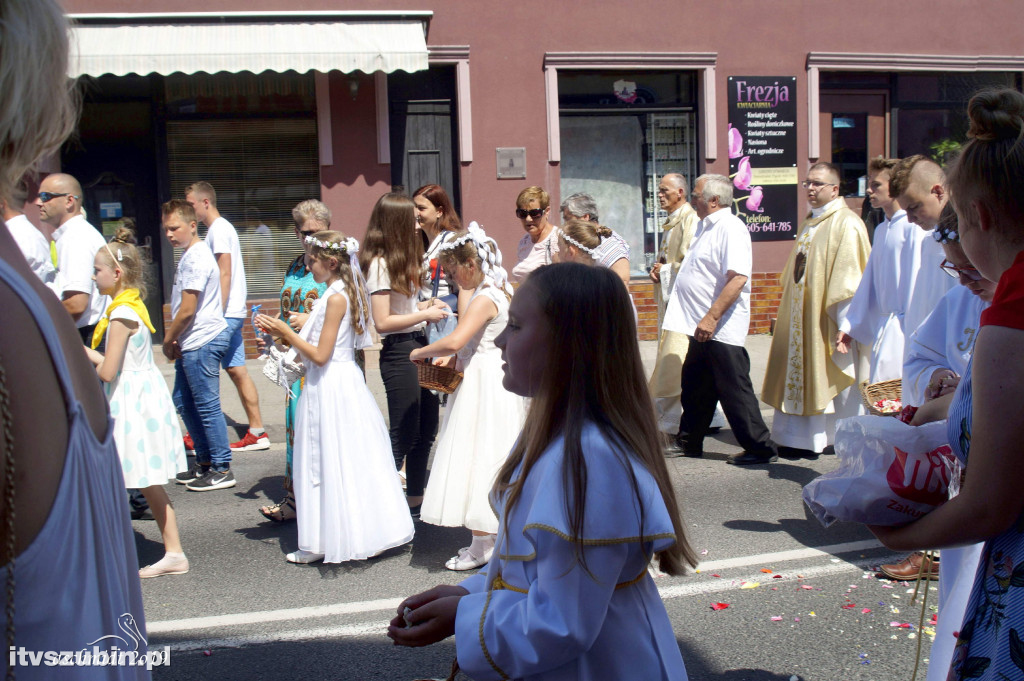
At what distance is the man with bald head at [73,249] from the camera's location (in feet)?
19.7

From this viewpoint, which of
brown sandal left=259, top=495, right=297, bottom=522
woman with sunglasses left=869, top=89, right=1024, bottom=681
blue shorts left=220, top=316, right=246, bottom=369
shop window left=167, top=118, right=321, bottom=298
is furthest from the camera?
shop window left=167, top=118, right=321, bottom=298

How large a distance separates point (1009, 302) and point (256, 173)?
10.8 meters

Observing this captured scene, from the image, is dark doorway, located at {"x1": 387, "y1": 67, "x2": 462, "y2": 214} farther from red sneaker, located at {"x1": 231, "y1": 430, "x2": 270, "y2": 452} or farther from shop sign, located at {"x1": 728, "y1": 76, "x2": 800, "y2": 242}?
red sneaker, located at {"x1": 231, "y1": 430, "x2": 270, "y2": 452}

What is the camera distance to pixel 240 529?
537cm

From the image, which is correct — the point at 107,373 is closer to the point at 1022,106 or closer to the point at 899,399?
the point at 899,399

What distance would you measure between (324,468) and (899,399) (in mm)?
2770

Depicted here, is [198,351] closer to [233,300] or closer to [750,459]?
[233,300]

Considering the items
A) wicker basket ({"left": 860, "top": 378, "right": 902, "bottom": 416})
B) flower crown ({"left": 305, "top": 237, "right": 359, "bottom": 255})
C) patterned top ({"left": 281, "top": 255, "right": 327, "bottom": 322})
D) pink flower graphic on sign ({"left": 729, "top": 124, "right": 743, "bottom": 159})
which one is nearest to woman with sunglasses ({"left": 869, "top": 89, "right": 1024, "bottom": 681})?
wicker basket ({"left": 860, "top": 378, "right": 902, "bottom": 416})

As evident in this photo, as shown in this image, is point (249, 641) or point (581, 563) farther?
point (249, 641)

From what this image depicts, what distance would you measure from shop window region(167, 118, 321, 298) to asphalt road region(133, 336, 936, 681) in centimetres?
599

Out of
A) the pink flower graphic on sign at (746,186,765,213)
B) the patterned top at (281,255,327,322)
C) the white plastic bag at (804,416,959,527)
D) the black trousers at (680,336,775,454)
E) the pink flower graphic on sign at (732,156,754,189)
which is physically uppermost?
the pink flower graphic on sign at (732,156,754,189)

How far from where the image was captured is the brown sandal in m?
5.42

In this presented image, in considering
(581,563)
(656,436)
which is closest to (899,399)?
(656,436)

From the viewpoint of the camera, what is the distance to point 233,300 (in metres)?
7.44
